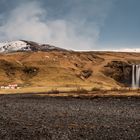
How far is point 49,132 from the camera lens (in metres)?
23.6

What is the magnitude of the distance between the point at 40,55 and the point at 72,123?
125 meters

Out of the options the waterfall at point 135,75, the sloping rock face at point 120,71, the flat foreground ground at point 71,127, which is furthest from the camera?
the sloping rock face at point 120,71

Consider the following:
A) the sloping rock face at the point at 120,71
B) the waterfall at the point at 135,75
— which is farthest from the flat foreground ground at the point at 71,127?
the sloping rock face at the point at 120,71

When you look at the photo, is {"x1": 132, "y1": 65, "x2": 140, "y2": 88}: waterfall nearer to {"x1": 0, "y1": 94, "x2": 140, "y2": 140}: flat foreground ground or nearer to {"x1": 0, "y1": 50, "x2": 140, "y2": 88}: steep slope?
{"x1": 0, "y1": 50, "x2": 140, "y2": 88}: steep slope

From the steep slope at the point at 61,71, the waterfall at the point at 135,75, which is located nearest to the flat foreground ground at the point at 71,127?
the steep slope at the point at 61,71

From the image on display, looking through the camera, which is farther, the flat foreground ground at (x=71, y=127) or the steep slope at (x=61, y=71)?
the steep slope at (x=61, y=71)

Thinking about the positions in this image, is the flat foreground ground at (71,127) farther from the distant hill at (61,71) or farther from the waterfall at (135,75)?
the waterfall at (135,75)

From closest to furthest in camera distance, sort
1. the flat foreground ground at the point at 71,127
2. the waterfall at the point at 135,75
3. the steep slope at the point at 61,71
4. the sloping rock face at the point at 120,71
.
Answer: the flat foreground ground at the point at 71,127 < the steep slope at the point at 61,71 < the waterfall at the point at 135,75 < the sloping rock face at the point at 120,71

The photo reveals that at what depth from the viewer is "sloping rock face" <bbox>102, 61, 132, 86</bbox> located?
130875mm

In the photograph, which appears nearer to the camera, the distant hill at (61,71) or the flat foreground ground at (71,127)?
the flat foreground ground at (71,127)

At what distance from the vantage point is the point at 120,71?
5300 inches

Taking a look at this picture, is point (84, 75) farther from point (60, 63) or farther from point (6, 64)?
point (6, 64)

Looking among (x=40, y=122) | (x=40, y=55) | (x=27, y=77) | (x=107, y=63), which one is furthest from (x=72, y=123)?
(x=40, y=55)

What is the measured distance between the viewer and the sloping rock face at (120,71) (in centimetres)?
13088
